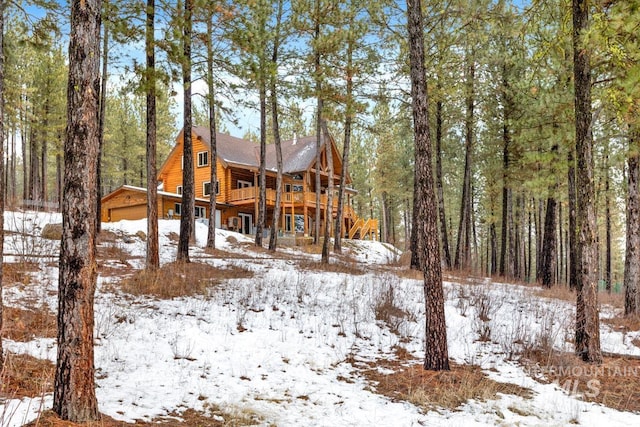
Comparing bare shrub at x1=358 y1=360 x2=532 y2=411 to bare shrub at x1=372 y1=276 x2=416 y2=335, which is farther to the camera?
bare shrub at x1=372 y1=276 x2=416 y2=335

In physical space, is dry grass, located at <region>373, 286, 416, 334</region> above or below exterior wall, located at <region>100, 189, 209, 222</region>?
below

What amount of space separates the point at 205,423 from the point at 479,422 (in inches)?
116

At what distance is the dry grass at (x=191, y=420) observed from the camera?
375 cm

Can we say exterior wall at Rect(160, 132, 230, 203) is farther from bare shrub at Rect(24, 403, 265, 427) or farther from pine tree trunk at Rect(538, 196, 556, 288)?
bare shrub at Rect(24, 403, 265, 427)

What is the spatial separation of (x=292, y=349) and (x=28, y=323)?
13.3 ft

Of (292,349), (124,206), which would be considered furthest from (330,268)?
(124,206)

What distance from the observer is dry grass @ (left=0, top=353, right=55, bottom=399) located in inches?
169

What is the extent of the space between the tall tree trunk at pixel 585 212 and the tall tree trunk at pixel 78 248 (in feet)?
23.4

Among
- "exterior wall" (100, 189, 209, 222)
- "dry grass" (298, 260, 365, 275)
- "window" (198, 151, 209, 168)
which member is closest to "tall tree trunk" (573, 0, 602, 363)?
"dry grass" (298, 260, 365, 275)

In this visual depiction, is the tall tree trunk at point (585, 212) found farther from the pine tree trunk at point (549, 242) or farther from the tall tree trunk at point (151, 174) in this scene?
the pine tree trunk at point (549, 242)

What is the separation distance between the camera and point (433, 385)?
5809 millimetres

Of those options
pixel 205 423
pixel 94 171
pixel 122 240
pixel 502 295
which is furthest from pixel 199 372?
pixel 122 240

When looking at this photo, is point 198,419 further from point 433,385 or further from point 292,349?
point 433,385

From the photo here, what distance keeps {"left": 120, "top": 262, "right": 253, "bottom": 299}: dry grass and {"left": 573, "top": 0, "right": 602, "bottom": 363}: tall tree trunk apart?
7233 mm
